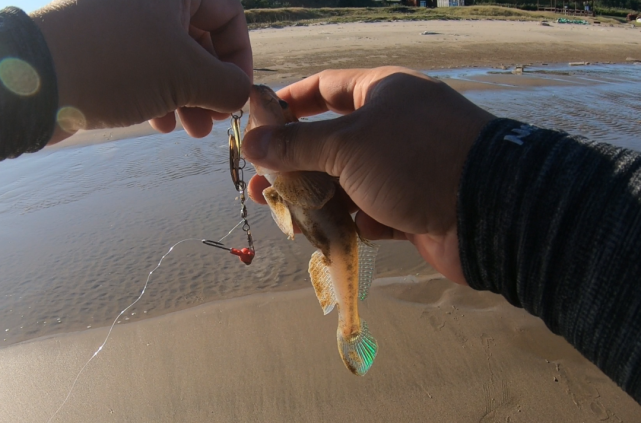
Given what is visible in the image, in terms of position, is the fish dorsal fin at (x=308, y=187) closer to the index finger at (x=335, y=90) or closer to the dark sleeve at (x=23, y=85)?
the index finger at (x=335, y=90)

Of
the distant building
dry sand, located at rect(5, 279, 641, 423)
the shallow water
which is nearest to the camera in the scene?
dry sand, located at rect(5, 279, 641, 423)

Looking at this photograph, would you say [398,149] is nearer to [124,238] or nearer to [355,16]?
[124,238]

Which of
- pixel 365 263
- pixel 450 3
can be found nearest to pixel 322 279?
pixel 365 263

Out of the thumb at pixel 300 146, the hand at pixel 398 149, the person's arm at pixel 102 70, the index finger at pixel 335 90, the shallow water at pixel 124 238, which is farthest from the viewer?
the shallow water at pixel 124 238

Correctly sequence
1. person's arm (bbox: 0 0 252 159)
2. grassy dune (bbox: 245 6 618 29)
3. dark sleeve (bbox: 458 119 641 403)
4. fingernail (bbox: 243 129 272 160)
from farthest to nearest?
grassy dune (bbox: 245 6 618 29) → fingernail (bbox: 243 129 272 160) → person's arm (bbox: 0 0 252 159) → dark sleeve (bbox: 458 119 641 403)

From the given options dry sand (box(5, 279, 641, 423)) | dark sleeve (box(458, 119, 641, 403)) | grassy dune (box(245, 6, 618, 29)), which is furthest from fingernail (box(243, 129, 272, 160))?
grassy dune (box(245, 6, 618, 29))

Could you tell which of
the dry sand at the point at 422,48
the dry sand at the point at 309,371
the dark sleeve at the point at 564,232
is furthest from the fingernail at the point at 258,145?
the dry sand at the point at 422,48

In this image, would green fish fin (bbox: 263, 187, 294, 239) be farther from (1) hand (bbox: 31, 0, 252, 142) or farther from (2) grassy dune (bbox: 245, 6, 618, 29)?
(2) grassy dune (bbox: 245, 6, 618, 29)
